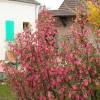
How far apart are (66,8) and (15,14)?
165 inches

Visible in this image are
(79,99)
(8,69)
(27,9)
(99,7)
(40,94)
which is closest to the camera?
(79,99)

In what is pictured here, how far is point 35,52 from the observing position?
6.77 m

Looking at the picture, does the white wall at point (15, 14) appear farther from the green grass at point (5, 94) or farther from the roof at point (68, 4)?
the green grass at point (5, 94)

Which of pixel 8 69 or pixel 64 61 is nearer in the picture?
pixel 64 61

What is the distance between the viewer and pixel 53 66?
6578 mm

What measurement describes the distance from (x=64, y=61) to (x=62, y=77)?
32cm

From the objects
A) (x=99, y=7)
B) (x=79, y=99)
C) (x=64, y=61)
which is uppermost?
(x=99, y=7)

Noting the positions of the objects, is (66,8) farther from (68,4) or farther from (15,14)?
(15,14)

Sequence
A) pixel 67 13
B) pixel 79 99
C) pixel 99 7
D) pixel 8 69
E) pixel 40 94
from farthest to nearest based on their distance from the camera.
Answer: pixel 67 13 → pixel 99 7 → pixel 8 69 → pixel 40 94 → pixel 79 99

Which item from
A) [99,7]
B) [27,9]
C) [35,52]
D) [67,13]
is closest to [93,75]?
[35,52]

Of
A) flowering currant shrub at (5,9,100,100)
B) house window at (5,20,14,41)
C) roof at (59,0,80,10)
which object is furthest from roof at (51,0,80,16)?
flowering currant shrub at (5,9,100,100)

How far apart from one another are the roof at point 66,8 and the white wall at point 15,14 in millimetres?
1838

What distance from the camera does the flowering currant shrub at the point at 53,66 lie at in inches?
250

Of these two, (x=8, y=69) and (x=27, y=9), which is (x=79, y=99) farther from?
(x=27, y=9)
